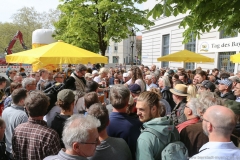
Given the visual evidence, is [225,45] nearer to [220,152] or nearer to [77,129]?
[220,152]

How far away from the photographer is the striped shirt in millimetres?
2418

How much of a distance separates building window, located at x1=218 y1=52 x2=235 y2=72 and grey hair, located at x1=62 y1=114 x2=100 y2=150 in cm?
1559

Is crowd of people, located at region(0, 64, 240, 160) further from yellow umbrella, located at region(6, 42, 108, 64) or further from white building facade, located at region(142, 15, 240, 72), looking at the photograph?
white building facade, located at region(142, 15, 240, 72)

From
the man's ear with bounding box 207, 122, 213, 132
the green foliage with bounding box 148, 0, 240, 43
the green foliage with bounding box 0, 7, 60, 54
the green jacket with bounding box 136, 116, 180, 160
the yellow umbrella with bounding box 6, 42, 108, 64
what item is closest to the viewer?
the man's ear with bounding box 207, 122, 213, 132

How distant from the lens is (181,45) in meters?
20.2

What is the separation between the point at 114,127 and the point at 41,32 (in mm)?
14441

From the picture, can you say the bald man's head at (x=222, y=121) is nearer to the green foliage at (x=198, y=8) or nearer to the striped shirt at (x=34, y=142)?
the striped shirt at (x=34, y=142)

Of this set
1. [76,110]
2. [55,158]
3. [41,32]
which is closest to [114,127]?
[55,158]

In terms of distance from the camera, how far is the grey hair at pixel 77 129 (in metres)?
1.82

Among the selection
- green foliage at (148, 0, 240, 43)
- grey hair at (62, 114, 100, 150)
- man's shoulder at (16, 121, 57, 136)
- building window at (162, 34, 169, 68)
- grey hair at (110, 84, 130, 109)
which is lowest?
man's shoulder at (16, 121, 57, 136)

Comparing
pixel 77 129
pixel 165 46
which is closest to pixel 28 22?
pixel 165 46

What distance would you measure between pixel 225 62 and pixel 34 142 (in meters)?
16.0

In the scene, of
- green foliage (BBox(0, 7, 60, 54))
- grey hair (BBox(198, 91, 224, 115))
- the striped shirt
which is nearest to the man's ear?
grey hair (BBox(198, 91, 224, 115))

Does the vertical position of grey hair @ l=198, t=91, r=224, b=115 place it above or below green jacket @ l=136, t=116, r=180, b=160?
above
